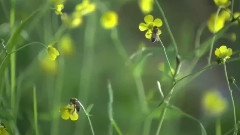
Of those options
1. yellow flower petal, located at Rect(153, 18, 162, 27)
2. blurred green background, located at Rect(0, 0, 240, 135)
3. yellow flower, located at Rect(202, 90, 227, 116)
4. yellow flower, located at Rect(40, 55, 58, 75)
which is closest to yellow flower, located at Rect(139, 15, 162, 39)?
yellow flower petal, located at Rect(153, 18, 162, 27)

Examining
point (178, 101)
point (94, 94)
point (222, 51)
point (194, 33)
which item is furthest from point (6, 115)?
point (194, 33)

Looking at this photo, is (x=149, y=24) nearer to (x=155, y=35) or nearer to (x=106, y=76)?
(x=155, y=35)

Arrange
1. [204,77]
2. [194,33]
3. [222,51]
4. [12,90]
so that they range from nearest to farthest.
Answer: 1. [222,51]
2. [12,90]
3. [204,77]
4. [194,33]

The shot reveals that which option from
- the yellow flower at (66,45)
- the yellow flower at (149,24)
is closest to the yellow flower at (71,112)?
the yellow flower at (149,24)

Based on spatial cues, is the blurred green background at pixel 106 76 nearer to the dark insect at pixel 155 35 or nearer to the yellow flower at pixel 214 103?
the yellow flower at pixel 214 103

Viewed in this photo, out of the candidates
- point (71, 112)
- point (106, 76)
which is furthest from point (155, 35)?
point (106, 76)

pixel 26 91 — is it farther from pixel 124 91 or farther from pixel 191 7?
pixel 191 7
